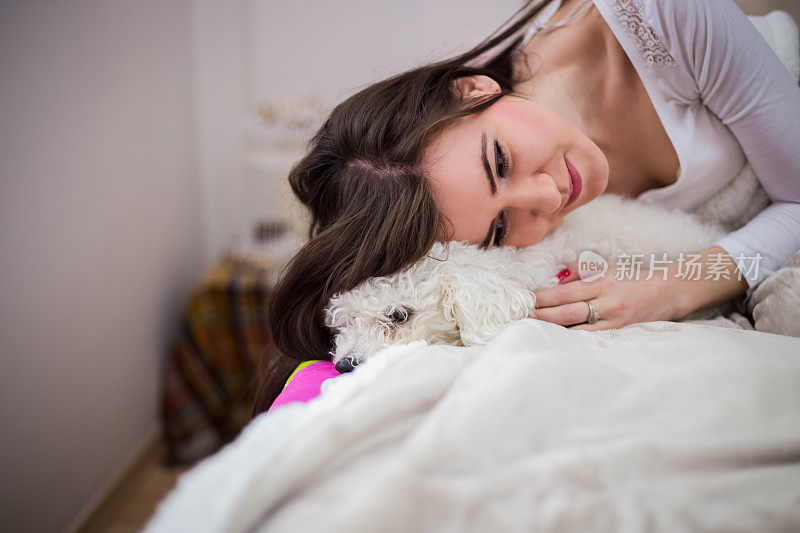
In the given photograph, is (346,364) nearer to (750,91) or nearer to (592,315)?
(592,315)

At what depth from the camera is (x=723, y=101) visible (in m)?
0.94

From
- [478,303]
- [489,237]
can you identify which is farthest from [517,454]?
[489,237]

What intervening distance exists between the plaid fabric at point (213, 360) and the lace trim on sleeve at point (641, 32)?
1.38m

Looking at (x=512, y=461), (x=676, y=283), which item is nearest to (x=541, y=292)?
(x=676, y=283)

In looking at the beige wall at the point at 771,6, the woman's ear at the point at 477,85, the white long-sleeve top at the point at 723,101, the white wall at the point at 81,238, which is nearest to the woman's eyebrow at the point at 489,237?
the woman's ear at the point at 477,85

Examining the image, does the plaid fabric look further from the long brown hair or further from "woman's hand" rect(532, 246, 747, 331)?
"woman's hand" rect(532, 246, 747, 331)

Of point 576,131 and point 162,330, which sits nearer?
point 576,131

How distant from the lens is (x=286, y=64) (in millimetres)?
2141

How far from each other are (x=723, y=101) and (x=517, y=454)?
880 millimetres

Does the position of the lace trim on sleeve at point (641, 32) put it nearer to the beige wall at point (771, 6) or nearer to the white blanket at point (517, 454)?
the beige wall at point (771, 6)

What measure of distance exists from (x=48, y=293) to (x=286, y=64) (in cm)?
138

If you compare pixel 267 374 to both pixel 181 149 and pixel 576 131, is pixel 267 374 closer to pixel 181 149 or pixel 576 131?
pixel 576 131

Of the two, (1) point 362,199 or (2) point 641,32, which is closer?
(1) point 362,199

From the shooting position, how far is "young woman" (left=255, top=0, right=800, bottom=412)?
0.77m
